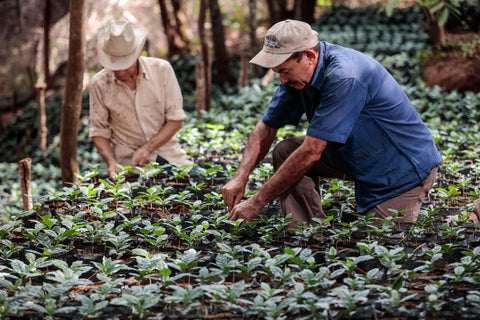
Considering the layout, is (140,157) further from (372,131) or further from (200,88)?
(200,88)

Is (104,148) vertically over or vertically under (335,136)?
under

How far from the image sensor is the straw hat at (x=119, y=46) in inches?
162

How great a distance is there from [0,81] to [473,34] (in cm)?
1673

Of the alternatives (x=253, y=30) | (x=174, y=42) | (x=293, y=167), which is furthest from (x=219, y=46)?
(x=293, y=167)

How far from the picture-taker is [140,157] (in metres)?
4.43

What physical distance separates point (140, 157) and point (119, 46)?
91cm

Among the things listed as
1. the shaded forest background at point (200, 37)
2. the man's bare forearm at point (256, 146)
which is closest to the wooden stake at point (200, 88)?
the shaded forest background at point (200, 37)

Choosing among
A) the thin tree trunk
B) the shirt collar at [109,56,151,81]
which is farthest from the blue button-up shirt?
the thin tree trunk

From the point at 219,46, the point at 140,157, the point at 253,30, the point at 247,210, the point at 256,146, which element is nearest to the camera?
the point at 247,210

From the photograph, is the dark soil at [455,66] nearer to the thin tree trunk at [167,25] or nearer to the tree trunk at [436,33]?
the tree trunk at [436,33]

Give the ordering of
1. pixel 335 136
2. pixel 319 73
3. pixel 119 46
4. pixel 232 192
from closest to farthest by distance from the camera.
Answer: pixel 335 136 → pixel 319 73 → pixel 232 192 → pixel 119 46

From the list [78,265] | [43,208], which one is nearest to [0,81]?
[43,208]

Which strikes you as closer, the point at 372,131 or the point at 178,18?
the point at 372,131

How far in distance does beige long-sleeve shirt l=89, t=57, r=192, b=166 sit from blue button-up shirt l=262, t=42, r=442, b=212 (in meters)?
1.38
